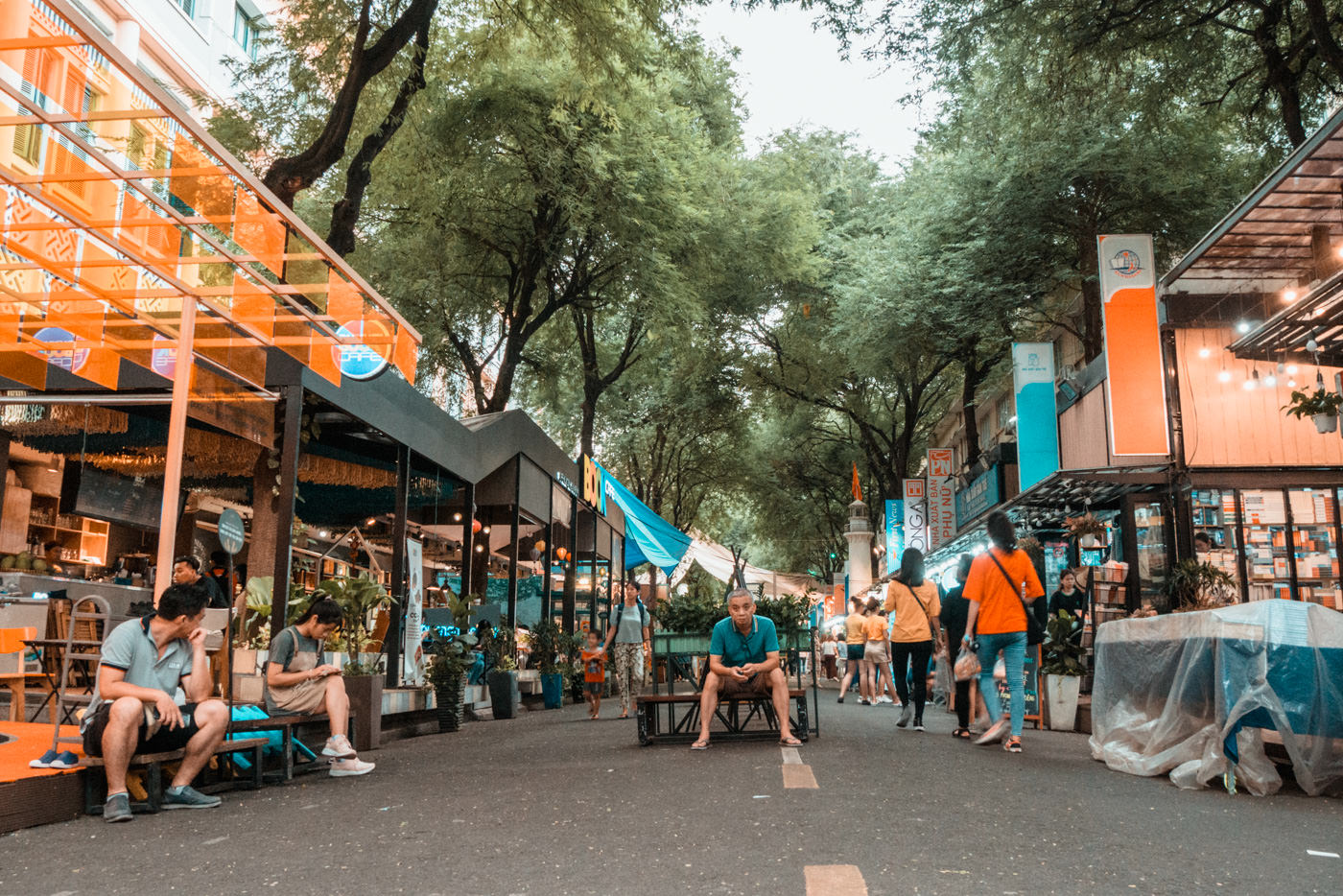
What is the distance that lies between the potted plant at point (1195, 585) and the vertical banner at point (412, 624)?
9.61 m

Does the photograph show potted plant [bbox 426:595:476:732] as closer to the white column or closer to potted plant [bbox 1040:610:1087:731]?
potted plant [bbox 1040:610:1087:731]

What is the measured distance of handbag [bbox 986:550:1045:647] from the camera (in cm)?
922

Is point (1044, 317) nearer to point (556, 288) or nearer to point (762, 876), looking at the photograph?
point (556, 288)

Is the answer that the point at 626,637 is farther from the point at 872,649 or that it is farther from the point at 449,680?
the point at 872,649

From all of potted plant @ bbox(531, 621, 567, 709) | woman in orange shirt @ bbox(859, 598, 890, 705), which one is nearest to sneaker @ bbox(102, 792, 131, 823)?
woman in orange shirt @ bbox(859, 598, 890, 705)

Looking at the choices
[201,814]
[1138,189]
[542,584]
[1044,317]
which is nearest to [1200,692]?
[201,814]

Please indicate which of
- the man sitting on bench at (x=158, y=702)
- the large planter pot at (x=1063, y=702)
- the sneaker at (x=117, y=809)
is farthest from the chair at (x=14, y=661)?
the large planter pot at (x=1063, y=702)

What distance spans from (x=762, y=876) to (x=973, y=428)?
963 inches

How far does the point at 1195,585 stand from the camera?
45.4 ft

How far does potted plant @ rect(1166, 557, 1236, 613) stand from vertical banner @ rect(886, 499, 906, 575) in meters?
16.6

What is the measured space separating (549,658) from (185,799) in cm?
1293

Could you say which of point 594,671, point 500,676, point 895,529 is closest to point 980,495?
point 895,529

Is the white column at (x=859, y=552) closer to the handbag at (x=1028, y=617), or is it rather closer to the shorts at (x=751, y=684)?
the handbag at (x=1028, y=617)

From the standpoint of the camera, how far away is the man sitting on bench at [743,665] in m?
8.98
